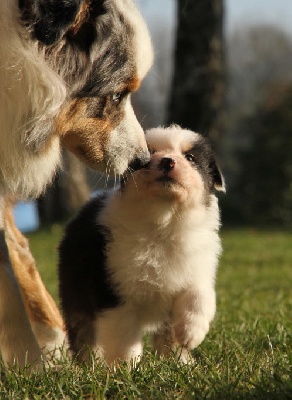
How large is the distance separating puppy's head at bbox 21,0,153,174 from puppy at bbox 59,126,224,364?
10.3 inches

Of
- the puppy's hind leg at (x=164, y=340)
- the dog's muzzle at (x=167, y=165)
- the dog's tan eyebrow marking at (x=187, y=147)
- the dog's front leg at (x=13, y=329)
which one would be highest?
the dog's muzzle at (x=167, y=165)

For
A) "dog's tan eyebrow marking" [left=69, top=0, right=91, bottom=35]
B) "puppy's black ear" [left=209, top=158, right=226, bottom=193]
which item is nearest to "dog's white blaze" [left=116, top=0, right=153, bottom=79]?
"dog's tan eyebrow marking" [left=69, top=0, right=91, bottom=35]

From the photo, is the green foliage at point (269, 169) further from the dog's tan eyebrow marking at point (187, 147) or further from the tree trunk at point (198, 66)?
the dog's tan eyebrow marking at point (187, 147)

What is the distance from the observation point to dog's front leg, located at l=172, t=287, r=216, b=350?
173 inches

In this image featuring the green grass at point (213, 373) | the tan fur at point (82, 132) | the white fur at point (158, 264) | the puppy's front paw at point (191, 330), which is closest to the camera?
the green grass at point (213, 373)

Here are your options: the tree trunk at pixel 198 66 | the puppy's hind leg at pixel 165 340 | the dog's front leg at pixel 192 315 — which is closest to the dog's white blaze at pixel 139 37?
the dog's front leg at pixel 192 315

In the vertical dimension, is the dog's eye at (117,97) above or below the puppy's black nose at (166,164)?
above

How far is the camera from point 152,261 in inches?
180

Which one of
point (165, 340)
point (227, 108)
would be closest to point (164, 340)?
point (165, 340)

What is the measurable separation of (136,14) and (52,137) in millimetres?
901

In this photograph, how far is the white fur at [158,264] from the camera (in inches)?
177

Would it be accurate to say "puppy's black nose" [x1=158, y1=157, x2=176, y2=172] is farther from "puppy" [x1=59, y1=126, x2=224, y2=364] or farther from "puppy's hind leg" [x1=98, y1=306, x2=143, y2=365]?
"puppy's hind leg" [x1=98, y1=306, x2=143, y2=365]

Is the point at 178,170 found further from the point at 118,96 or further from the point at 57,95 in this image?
the point at 57,95

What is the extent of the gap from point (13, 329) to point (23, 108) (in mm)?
1321
